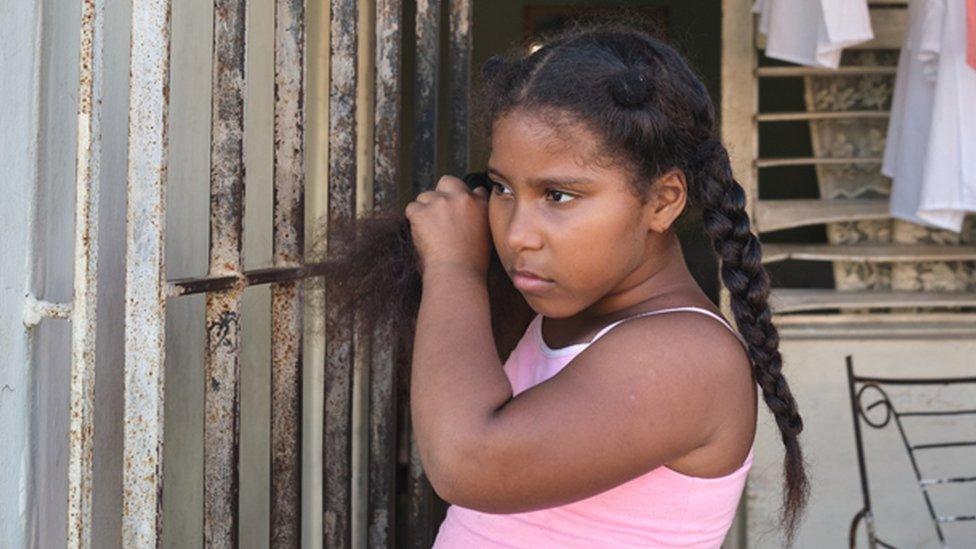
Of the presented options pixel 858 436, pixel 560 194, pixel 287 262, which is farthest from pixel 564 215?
pixel 858 436

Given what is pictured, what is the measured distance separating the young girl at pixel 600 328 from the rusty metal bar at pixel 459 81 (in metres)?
0.84

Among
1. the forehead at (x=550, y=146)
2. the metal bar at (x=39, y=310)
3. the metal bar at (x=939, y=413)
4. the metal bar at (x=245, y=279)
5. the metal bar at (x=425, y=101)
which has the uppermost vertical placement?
the metal bar at (x=425, y=101)

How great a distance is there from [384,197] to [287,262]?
305 millimetres

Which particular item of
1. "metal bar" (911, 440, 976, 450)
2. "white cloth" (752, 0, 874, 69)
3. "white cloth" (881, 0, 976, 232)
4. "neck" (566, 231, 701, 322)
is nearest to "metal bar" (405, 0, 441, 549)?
"neck" (566, 231, 701, 322)

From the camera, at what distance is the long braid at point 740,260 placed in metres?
1.44

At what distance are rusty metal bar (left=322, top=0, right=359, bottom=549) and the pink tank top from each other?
599 millimetres

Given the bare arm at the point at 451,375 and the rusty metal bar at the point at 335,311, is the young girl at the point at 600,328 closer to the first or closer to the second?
the bare arm at the point at 451,375

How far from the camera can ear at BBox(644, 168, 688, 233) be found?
1417 millimetres

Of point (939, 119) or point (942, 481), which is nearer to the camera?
point (939, 119)

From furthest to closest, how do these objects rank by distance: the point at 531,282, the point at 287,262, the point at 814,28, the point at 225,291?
1. the point at 814,28
2. the point at 287,262
3. the point at 225,291
4. the point at 531,282

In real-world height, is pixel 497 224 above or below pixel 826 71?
below

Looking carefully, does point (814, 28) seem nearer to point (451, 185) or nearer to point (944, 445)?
point (944, 445)

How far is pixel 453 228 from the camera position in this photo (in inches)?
61.6

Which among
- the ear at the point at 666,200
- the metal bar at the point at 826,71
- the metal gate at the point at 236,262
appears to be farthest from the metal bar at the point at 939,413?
the ear at the point at 666,200
